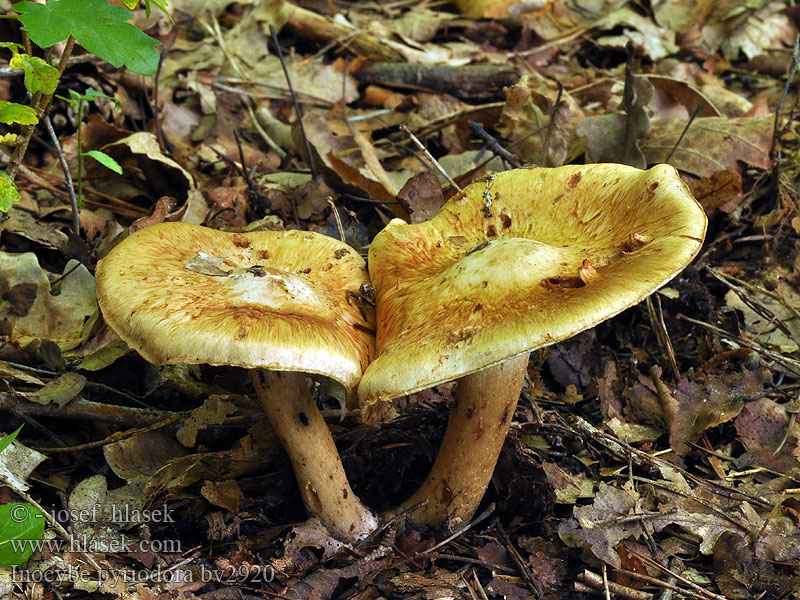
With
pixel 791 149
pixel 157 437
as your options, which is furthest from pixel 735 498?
pixel 791 149

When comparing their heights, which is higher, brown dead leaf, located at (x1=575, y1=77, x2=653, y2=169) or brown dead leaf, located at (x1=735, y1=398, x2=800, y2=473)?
brown dead leaf, located at (x1=575, y1=77, x2=653, y2=169)

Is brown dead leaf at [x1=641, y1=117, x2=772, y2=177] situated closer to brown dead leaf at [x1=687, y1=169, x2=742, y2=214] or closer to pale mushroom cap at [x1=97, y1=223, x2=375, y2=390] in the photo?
brown dead leaf at [x1=687, y1=169, x2=742, y2=214]

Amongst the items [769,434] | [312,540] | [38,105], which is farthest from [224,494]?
[769,434]

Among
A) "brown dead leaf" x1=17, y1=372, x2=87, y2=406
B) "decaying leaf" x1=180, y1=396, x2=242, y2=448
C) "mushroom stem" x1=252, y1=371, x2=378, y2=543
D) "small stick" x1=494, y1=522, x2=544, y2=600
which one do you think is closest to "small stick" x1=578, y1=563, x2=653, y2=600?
"small stick" x1=494, y1=522, x2=544, y2=600

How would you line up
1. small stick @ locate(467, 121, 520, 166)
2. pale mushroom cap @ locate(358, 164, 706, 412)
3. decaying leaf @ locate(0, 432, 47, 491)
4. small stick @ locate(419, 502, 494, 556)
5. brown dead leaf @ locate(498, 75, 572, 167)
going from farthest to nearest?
brown dead leaf @ locate(498, 75, 572, 167)
small stick @ locate(467, 121, 520, 166)
small stick @ locate(419, 502, 494, 556)
decaying leaf @ locate(0, 432, 47, 491)
pale mushroom cap @ locate(358, 164, 706, 412)

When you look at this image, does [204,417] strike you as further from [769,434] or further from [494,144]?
[769,434]
